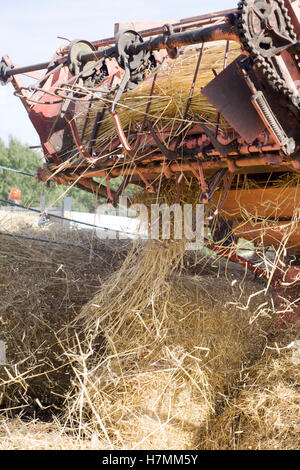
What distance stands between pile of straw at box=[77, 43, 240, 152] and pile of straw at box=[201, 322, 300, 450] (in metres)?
1.34

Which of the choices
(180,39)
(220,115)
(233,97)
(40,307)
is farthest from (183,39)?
(40,307)

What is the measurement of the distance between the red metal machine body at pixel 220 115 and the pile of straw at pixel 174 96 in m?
0.06

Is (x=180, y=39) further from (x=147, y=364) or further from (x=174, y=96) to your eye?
(x=147, y=364)

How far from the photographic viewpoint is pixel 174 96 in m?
3.02

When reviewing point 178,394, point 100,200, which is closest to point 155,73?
point 100,200

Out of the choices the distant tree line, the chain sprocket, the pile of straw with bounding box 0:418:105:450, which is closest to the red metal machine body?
the chain sprocket

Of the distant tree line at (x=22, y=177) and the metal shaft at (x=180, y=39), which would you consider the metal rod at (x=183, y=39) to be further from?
the distant tree line at (x=22, y=177)

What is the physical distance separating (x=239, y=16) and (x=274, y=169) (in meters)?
1.02

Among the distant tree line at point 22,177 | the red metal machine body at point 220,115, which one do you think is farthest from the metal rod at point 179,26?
the distant tree line at point 22,177

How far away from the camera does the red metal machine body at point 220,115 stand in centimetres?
234

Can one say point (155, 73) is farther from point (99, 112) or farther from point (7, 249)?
point (7, 249)

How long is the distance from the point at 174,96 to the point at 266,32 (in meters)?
0.82

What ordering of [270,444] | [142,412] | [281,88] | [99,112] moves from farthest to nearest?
[99,112] < [142,412] < [270,444] < [281,88]

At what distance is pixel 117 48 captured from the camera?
107 inches
